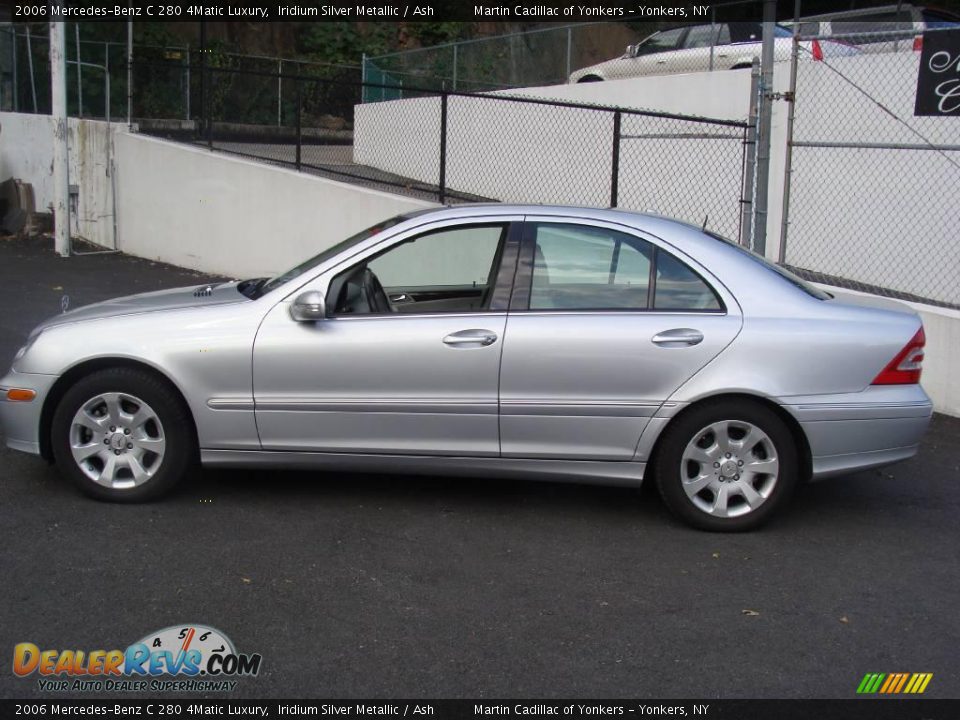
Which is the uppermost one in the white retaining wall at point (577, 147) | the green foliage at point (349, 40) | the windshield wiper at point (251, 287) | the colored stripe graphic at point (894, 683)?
the green foliage at point (349, 40)

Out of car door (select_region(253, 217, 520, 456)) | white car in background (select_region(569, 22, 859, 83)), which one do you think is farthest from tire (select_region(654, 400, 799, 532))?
white car in background (select_region(569, 22, 859, 83))

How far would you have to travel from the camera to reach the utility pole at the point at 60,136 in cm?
1384

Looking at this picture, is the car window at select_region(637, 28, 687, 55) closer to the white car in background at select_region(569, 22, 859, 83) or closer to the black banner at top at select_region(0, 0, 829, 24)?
the white car in background at select_region(569, 22, 859, 83)

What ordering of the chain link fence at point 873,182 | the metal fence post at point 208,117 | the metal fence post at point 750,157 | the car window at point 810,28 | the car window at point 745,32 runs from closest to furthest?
the metal fence post at point 750,157
the chain link fence at point 873,182
the car window at point 810,28
the metal fence post at point 208,117
the car window at point 745,32

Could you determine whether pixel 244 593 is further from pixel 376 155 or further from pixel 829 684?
pixel 376 155

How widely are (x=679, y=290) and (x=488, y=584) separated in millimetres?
1743

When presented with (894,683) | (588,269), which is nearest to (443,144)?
(588,269)

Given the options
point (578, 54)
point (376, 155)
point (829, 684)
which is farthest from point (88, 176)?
point (829, 684)

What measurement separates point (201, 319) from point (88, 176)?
11.3m

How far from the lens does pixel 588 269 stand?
539 centimetres

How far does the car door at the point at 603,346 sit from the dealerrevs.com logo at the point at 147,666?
1840 millimetres

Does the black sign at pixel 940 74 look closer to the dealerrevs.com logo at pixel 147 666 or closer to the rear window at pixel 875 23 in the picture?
the rear window at pixel 875 23
